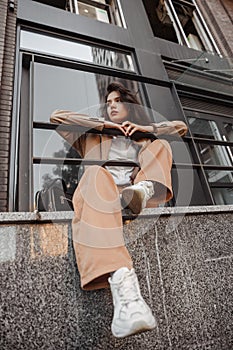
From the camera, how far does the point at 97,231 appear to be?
2.78 ft

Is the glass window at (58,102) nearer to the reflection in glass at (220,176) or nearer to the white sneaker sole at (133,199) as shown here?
the white sneaker sole at (133,199)

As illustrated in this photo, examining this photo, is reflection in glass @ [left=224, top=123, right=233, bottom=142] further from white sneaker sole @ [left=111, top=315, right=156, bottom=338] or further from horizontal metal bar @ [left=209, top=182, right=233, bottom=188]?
white sneaker sole @ [left=111, top=315, right=156, bottom=338]

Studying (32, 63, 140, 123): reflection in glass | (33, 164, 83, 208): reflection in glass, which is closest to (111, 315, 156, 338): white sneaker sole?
(33, 164, 83, 208): reflection in glass

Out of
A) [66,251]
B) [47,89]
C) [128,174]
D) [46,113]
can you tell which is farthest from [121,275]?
[47,89]

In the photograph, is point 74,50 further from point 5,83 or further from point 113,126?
point 113,126

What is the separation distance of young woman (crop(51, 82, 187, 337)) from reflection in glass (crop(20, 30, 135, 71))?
1.55 m

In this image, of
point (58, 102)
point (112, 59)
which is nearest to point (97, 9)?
point (112, 59)

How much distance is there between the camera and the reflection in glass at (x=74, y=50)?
2492 mm

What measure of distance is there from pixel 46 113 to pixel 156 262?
145 centimetres

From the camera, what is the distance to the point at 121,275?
0.77 m

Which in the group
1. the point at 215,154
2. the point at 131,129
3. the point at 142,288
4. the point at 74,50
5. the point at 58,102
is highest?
the point at 74,50

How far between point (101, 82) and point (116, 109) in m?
0.56

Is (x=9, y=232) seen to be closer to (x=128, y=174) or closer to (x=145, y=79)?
(x=128, y=174)

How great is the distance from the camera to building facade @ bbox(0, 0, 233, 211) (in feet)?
4.91
